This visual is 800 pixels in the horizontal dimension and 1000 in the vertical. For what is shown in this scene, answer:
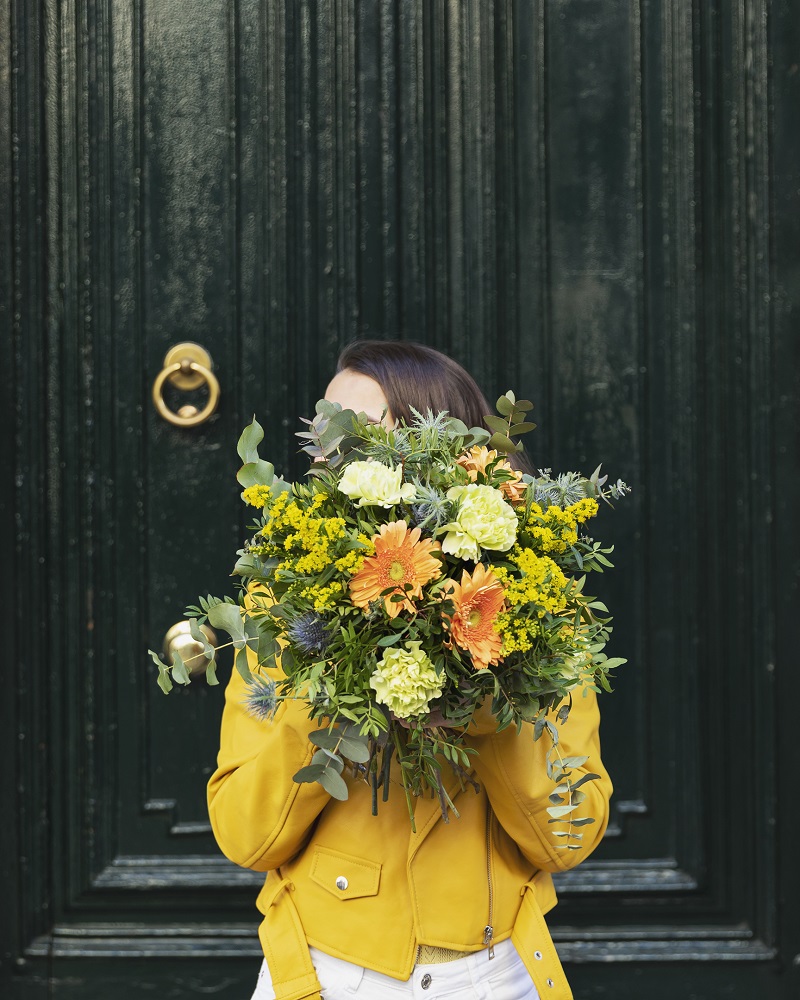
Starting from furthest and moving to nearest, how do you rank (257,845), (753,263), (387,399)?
(753,263) → (387,399) → (257,845)

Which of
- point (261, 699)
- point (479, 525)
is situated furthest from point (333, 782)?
point (479, 525)

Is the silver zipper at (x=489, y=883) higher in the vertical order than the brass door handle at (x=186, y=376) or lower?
lower

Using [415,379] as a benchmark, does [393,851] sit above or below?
below

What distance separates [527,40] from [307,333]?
2.53 feet

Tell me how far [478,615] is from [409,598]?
3.1 inches

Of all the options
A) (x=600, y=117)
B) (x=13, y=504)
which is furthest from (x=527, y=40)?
(x=13, y=504)

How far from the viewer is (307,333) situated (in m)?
2.10

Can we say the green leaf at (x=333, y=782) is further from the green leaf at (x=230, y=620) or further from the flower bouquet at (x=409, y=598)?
the green leaf at (x=230, y=620)

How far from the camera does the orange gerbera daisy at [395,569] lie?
109 centimetres

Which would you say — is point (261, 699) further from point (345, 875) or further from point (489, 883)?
point (489, 883)

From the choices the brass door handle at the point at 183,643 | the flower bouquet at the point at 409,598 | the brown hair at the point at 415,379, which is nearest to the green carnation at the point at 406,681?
the flower bouquet at the point at 409,598

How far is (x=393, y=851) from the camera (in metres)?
1.38

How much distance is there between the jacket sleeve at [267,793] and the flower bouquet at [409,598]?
141 mm

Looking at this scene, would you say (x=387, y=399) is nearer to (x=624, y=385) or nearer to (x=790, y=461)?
(x=624, y=385)
